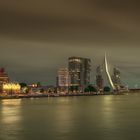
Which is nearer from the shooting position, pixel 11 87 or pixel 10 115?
pixel 10 115

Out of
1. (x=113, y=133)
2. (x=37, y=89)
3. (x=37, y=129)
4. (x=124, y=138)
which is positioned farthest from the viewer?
(x=37, y=89)

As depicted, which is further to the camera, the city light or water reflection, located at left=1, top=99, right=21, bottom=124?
the city light

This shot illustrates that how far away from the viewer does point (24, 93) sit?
174 metres

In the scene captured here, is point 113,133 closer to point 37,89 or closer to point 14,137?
point 14,137

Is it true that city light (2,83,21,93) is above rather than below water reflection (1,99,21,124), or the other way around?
above

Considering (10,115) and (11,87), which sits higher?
(11,87)

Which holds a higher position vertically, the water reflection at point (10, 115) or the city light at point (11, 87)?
the city light at point (11, 87)

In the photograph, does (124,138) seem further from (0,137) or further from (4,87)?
(4,87)

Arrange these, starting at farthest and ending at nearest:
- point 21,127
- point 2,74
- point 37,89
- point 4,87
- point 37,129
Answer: point 37,89 → point 2,74 → point 4,87 → point 21,127 → point 37,129

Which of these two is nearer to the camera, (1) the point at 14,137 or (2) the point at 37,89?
(1) the point at 14,137

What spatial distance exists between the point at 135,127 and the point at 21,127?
30.9ft

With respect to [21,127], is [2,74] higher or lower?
higher

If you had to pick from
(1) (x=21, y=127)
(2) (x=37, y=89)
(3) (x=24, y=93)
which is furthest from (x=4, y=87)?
(1) (x=21, y=127)

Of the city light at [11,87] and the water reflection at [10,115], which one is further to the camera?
the city light at [11,87]
